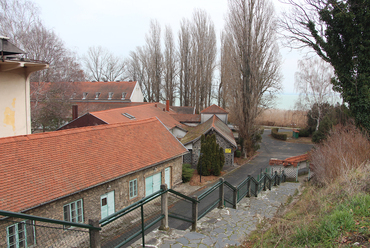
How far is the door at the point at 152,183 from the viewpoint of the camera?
13.3 meters

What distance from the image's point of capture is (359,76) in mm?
13141

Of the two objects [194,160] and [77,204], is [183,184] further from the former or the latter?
[77,204]

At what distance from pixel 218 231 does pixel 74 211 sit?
226 inches

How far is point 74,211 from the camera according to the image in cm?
928

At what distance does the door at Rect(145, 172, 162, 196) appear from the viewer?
13.3 meters

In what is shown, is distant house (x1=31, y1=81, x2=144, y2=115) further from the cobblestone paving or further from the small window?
the cobblestone paving

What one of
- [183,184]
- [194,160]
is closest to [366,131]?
[183,184]

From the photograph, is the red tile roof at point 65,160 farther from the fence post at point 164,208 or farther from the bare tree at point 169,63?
the bare tree at point 169,63

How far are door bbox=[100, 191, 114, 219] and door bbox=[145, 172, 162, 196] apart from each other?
253 centimetres

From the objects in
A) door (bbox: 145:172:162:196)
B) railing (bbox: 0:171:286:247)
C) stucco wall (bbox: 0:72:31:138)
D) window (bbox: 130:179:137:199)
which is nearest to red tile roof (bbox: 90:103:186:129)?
door (bbox: 145:172:162:196)

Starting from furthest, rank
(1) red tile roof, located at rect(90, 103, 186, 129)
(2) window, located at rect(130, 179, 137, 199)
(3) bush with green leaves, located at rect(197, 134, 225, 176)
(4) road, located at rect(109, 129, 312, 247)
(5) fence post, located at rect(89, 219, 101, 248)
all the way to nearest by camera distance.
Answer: (1) red tile roof, located at rect(90, 103, 186, 129) < (3) bush with green leaves, located at rect(197, 134, 225, 176) < (2) window, located at rect(130, 179, 137, 199) < (4) road, located at rect(109, 129, 312, 247) < (5) fence post, located at rect(89, 219, 101, 248)

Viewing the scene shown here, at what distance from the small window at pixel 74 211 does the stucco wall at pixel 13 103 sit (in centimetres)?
358

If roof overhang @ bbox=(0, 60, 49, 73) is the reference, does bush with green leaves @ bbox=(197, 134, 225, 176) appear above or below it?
below

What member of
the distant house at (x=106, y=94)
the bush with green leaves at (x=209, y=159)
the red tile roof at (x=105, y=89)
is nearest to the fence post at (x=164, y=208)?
the bush with green leaves at (x=209, y=159)
